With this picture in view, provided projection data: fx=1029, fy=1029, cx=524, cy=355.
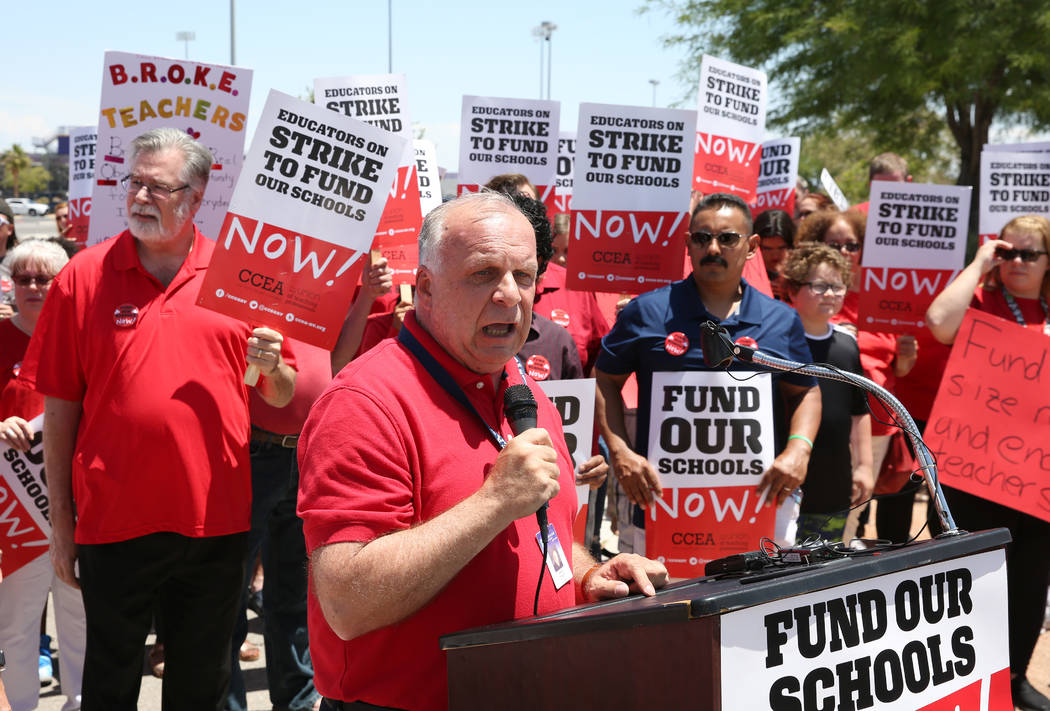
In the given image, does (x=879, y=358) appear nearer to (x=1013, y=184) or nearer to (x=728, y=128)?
(x=1013, y=184)

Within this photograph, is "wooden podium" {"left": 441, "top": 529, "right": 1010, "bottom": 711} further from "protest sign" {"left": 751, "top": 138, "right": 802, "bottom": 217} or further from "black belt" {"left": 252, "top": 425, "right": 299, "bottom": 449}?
"protest sign" {"left": 751, "top": 138, "right": 802, "bottom": 217}

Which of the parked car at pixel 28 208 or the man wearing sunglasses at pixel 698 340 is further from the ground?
the parked car at pixel 28 208

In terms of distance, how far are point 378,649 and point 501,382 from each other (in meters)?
0.67

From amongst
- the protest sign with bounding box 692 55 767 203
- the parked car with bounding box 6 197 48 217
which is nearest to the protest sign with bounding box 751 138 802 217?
the protest sign with bounding box 692 55 767 203

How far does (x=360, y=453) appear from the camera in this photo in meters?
2.01

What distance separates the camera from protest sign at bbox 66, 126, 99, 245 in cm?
742

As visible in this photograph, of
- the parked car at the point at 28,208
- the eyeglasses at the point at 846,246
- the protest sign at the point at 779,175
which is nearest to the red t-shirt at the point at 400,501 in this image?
the eyeglasses at the point at 846,246

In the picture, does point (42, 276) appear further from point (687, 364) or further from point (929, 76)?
point (929, 76)

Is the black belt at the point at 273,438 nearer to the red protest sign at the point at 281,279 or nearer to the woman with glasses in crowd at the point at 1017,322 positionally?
the red protest sign at the point at 281,279

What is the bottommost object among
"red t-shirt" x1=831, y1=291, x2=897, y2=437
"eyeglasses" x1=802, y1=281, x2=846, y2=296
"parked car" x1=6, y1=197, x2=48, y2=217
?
"red t-shirt" x1=831, y1=291, x2=897, y2=437

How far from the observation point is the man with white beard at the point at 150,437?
140 inches

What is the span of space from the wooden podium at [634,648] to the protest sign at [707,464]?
227 cm

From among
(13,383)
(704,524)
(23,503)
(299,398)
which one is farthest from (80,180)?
(704,524)

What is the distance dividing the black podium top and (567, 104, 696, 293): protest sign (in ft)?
11.4
